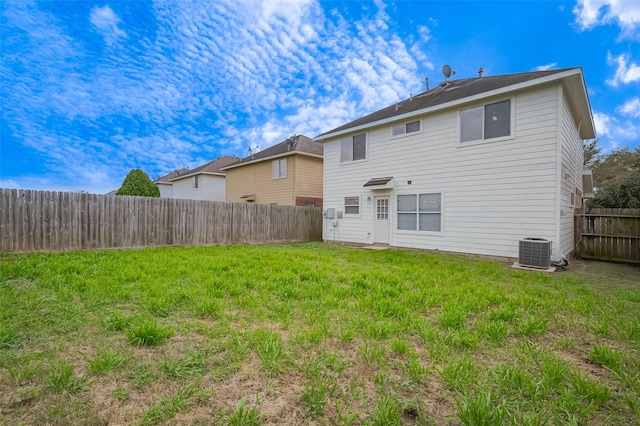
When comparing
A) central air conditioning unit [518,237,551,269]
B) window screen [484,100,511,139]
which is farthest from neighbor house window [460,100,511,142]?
central air conditioning unit [518,237,551,269]

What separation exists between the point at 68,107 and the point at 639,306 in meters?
16.2

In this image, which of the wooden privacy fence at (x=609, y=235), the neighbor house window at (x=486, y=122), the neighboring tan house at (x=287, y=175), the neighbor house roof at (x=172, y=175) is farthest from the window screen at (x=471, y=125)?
the neighbor house roof at (x=172, y=175)

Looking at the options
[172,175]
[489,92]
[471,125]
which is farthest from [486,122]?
[172,175]

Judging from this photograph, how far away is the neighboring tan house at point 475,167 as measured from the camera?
7.30 m

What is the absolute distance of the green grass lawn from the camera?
5.82ft

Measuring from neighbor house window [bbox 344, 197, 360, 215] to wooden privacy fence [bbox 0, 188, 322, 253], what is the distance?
2623 mm

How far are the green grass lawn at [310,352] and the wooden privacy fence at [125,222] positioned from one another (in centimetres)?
365

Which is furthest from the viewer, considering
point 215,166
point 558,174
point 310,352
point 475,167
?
point 215,166

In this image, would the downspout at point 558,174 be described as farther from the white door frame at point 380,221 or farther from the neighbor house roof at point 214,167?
the neighbor house roof at point 214,167

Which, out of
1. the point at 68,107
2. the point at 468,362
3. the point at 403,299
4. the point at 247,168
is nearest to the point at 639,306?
the point at 403,299

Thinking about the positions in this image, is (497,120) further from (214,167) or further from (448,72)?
(214,167)

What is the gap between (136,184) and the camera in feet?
56.9

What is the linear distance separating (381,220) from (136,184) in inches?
599

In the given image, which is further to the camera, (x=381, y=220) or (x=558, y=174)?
(x=381, y=220)
